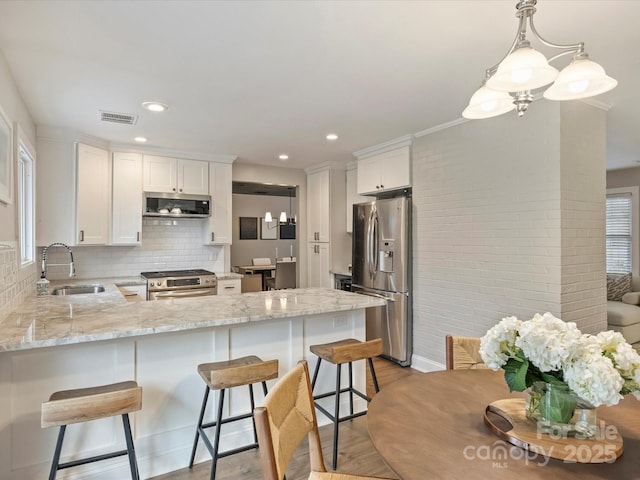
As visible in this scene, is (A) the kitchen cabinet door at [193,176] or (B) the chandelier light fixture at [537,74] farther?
(A) the kitchen cabinet door at [193,176]

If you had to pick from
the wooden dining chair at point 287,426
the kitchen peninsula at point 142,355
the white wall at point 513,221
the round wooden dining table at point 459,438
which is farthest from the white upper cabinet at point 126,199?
the round wooden dining table at point 459,438

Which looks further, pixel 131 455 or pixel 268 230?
pixel 268 230

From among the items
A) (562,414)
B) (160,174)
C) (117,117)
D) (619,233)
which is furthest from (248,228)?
(562,414)

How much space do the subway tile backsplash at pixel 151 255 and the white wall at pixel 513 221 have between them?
9.87 ft

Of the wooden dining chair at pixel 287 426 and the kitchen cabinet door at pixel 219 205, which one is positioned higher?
the kitchen cabinet door at pixel 219 205

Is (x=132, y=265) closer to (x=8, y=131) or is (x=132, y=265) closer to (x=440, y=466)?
(x=8, y=131)

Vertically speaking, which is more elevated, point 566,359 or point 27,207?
point 27,207

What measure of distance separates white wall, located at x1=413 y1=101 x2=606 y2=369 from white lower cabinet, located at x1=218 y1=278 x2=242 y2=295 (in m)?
2.35

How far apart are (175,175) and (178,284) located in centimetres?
135

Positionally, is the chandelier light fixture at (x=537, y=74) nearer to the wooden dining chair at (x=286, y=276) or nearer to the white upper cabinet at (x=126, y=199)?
the white upper cabinet at (x=126, y=199)

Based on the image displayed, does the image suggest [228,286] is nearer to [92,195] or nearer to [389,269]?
[92,195]

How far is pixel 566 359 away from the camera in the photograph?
1042 millimetres

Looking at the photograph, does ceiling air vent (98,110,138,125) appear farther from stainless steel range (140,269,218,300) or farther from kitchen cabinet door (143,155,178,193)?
stainless steel range (140,269,218,300)

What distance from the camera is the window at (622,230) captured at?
546cm
